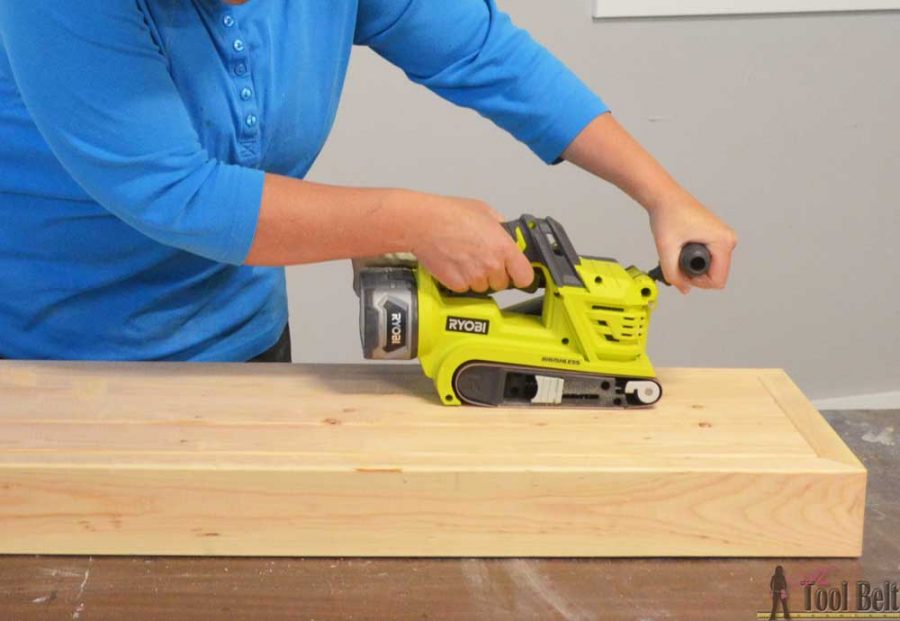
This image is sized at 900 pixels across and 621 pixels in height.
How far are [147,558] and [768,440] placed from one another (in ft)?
3.00

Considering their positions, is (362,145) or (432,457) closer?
(432,457)

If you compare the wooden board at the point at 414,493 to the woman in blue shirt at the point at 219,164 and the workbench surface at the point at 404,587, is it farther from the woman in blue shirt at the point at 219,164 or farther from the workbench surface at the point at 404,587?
the woman in blue shirt at the point at 219,164

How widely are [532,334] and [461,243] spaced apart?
0.66ft

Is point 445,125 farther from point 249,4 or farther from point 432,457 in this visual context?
point 432,457

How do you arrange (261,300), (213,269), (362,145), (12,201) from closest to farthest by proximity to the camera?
(12,201)
(213,269)
(261,300)
(362,145)

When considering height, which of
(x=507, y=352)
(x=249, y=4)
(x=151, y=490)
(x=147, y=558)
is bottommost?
(x=147, y=558)


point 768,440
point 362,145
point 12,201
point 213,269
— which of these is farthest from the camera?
point 362,145

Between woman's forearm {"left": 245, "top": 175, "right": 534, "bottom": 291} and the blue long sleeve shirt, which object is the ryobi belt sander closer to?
woman's forearm {"left": 245, "top": 175, "right": 534, "bottom": 291}

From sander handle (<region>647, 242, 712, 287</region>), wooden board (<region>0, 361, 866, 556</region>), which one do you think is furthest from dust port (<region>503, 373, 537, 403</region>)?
sander handle (<region>647, 242, 712, 287</region>)

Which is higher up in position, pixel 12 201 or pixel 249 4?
pixel 249 4

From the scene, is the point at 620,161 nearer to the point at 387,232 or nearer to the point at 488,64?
the point at 488,64

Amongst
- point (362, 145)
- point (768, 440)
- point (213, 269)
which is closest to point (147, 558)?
point (213, 269)

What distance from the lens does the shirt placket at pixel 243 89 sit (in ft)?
5.67

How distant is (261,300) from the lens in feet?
7.02
